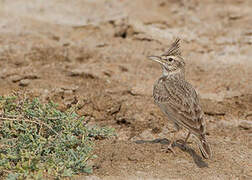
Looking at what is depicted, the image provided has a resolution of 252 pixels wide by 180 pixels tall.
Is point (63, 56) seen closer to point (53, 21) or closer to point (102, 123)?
point (53, 21)

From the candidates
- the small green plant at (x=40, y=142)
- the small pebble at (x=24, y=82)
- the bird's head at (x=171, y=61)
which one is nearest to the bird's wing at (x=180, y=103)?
the bird's head at (x=171, y=61)

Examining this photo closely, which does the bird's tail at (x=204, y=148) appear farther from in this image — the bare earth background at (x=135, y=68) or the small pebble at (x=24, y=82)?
the small pebble at (x=24, y=82)

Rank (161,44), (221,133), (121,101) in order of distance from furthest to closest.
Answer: (161,44)
(121,101)
(221,133)

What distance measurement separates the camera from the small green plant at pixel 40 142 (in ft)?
14.5

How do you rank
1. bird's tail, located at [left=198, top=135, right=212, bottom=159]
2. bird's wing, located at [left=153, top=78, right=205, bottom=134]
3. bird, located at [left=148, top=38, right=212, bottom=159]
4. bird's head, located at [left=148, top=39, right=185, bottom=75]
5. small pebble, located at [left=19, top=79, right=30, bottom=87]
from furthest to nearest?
small pebble, located at [left=19, top=79, right=30, bottom=87] → bird's head, located at [left=148, top=39, right=185, bottom=75] → bird's wing, located at [left=153, top=78, right=205, bottom=134] → bird, located at [left=148, top=38, right=212, bottom=159] → bird's tail, located at [left=198, top=135, right=212, bottom=159]

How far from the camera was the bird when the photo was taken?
498 centimetres

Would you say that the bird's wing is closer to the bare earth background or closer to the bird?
the bird

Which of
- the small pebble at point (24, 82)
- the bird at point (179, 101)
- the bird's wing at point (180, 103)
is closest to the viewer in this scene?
the bird at point (179, 101)

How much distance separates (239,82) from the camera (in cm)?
785

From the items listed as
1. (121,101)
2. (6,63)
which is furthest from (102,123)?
(6,63)

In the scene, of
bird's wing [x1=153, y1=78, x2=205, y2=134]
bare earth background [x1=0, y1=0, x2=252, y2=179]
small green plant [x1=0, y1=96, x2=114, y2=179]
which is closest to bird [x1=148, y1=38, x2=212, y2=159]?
bird's wing [x1=153, y1=78, x2=205, y2=134]

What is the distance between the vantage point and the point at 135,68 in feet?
27.4

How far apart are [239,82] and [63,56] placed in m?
3.30

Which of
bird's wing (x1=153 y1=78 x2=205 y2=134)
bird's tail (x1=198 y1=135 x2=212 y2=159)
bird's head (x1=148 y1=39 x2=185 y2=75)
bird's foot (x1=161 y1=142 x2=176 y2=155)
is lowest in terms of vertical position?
bird's foot (x1=161 y1=142 x2=176 y2=155)
